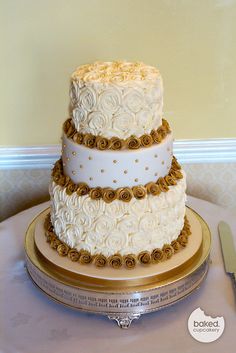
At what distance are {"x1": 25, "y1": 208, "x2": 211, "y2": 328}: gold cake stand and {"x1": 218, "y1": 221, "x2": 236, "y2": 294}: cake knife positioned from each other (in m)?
0.16

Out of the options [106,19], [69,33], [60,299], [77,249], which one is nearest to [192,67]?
[106,19]

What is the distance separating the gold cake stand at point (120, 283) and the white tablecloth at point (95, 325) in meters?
0.06

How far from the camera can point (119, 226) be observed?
1.28 metres

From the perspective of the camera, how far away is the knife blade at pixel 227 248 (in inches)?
60.1

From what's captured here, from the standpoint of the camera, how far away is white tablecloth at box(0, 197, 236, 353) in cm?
124

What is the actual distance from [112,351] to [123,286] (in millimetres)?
168

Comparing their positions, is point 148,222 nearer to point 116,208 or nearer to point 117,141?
point 116,208

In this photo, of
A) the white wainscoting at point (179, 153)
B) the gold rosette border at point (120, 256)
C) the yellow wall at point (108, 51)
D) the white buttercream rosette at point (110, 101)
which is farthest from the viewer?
the white wainscoting at point (179, 153)

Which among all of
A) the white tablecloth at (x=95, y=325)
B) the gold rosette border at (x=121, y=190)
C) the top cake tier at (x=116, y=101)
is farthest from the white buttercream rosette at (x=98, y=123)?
the white tablecloth at (x=95, y=325)

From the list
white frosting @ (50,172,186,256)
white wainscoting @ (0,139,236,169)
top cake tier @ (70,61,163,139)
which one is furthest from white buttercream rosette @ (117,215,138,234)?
white wainscoting @ (0,139,236,169)

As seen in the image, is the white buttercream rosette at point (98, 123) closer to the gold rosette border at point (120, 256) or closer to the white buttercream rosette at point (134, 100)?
the white buttercream rosette at point (134, 100)

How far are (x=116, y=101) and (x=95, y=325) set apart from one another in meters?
0.62

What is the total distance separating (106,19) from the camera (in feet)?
6.24

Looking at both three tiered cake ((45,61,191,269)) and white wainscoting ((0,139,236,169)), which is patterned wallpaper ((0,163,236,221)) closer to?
white wainscoting ((0,139,236,169))
